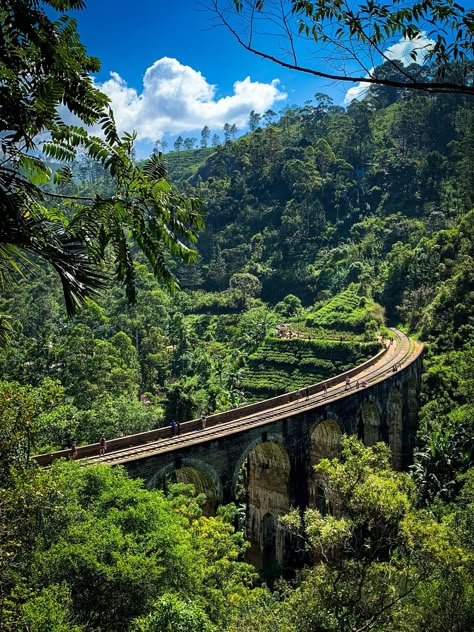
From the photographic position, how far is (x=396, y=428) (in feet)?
107

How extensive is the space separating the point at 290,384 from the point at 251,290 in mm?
25595

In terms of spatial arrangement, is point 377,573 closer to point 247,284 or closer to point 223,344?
point 223,344

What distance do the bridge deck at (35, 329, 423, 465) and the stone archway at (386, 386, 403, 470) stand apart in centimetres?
215

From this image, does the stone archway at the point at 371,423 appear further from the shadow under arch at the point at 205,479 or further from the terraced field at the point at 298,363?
the terraced field at the point at 298,363

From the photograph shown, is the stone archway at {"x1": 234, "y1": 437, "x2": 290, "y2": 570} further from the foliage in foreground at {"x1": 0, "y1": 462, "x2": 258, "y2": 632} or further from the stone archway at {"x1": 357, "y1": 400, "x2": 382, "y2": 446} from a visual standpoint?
the foliage in foreground at {"x1": 0, "y1": 462, "x2": 258, "y2": 632}

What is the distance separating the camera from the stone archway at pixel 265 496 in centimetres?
2128

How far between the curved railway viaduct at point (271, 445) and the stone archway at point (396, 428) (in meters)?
0.07

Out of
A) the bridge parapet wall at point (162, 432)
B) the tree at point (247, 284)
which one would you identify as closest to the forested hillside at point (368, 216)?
the tree at point (247, 284)

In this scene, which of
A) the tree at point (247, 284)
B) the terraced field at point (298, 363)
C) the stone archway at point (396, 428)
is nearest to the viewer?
the stone archway at point (396, 428)

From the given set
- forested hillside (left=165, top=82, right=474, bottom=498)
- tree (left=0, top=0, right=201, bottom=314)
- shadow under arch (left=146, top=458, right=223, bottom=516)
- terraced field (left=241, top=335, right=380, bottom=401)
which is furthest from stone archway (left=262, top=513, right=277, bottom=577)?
terraced field (left=241, top=335, right=380, bottom=401)

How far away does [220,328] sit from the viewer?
197 feet

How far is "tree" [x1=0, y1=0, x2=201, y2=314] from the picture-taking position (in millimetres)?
3504

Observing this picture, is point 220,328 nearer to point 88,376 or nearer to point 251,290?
point 251,290

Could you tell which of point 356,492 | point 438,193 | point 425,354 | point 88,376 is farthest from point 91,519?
point 438,193
